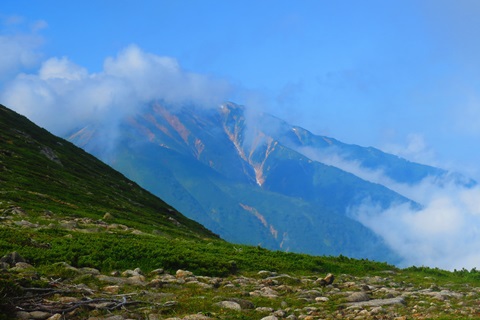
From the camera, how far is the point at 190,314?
14734 mm

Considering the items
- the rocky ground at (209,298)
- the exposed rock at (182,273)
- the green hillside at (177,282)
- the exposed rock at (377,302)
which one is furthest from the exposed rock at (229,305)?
the exposed rock at (182,273)

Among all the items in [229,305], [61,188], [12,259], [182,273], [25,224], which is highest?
[61,188]

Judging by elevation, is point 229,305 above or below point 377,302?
below

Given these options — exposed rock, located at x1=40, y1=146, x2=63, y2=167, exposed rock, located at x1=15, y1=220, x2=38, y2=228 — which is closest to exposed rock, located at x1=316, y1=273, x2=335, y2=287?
exposed rock, located at x1=15, y1=220, x2=38, y2=228

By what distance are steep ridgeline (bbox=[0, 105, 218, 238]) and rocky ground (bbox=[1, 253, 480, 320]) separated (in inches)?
644

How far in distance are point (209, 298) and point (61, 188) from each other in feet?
137

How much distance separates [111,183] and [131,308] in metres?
67.9

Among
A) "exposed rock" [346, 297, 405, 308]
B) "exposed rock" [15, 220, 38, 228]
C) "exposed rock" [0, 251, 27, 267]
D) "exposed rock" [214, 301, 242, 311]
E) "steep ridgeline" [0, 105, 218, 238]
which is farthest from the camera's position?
"steep ridgeline" [0, 105, 218, 238]

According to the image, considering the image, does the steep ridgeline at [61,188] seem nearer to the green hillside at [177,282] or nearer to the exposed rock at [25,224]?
the exposed rock at [25,224]

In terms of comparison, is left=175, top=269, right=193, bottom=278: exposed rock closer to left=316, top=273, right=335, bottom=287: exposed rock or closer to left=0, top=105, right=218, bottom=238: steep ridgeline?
left=316, top=273, right=335, bottom=287: exposed rock

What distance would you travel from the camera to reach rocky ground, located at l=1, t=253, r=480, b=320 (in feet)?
47.5

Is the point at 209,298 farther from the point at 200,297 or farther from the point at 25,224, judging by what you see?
the point at 25,224

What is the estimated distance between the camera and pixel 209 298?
1680cm

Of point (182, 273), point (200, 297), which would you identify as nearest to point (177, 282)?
point (182, 273)
